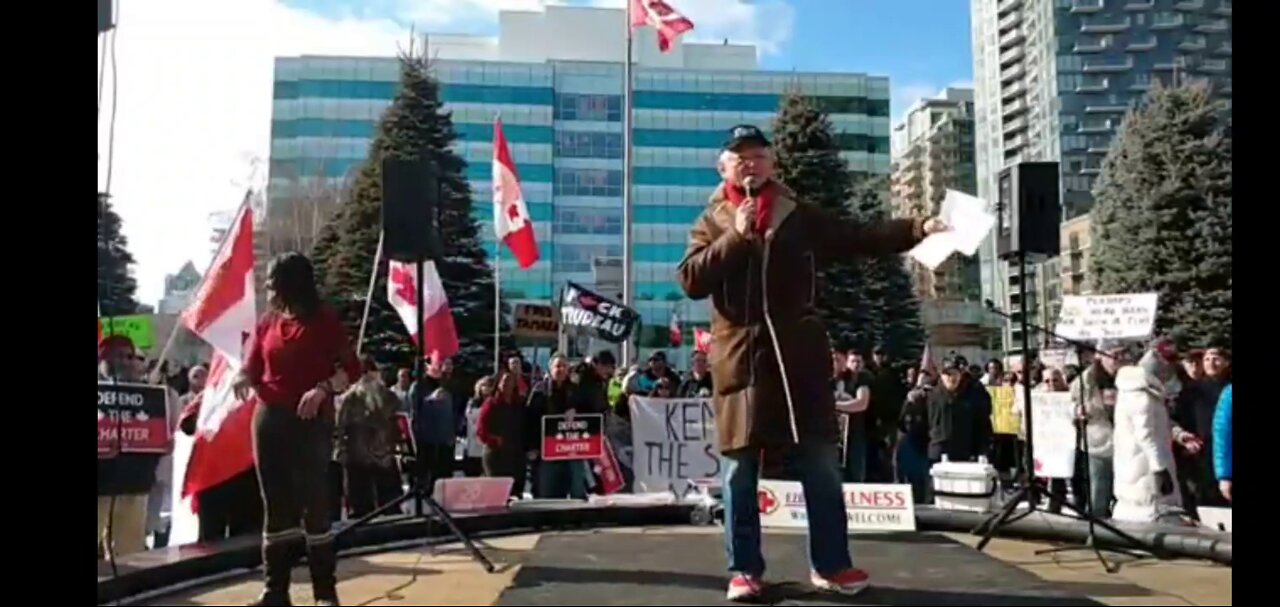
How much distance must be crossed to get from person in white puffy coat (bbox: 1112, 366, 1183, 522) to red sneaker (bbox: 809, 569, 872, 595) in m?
2.91

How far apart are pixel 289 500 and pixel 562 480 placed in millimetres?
4232

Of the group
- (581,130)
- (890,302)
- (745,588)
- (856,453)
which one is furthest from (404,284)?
(581,130)

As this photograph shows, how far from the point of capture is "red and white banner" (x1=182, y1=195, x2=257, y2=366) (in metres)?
4.17

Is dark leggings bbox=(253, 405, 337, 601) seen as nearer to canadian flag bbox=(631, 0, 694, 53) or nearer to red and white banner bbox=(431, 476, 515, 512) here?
red and white banner bbox=(431, 476, 515, 512)

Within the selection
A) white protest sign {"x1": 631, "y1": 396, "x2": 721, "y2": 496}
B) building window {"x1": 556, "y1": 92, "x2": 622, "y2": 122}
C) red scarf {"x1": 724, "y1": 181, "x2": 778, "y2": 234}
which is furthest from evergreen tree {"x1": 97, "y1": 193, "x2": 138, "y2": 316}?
building window {"x1": 556, "y1": 92, "x2": 622, "y2": 122}

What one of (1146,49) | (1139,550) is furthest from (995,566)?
(1146,49)

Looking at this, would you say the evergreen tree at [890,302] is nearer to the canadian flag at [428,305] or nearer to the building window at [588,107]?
the canadian flag at [428,305]

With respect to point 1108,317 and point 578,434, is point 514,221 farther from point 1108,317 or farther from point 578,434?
point 1108,317

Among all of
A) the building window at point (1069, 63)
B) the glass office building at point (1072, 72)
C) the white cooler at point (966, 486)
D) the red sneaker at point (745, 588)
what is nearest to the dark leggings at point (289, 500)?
the red sneaker at point (745, 588)

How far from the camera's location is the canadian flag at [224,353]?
4.18m

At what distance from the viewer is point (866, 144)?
98.9ft

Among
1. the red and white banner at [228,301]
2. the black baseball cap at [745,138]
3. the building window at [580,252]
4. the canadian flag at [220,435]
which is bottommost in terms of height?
the canadian flag at [220,435]

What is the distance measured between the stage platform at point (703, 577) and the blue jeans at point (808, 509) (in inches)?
4.8
